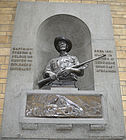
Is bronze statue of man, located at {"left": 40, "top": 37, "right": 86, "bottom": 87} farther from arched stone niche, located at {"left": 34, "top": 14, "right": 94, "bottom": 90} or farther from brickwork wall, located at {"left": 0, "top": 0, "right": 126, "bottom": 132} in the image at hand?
brickwork wall, located at {"left": 0, "top": 0, "right": 126, "bottom": 132}

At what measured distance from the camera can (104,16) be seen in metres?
6.23

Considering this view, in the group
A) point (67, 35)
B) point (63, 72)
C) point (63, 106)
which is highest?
point (67, 35)

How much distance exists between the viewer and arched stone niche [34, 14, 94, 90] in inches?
228

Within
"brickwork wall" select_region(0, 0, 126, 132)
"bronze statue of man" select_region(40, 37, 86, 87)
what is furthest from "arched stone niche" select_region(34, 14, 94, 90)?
"brickwork wall" select_region(0, 0, 126, 132)

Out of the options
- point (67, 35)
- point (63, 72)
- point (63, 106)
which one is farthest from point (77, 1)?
point (63, 106)

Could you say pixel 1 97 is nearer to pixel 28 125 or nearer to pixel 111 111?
pixel 28 125

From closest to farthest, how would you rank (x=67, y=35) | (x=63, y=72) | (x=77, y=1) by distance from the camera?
1. (x=63, y=72)
2. (x=77, y=1)
3. (x=67, y=35)

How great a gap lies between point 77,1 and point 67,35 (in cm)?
116

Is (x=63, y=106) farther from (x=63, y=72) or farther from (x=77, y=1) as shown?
(x=77, y=1)

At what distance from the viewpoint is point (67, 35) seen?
675 centimetres

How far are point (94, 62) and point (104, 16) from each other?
1.70 meters

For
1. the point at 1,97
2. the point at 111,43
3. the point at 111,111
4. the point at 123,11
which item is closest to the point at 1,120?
the point at 1,97

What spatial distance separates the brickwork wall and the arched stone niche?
0.80 meters

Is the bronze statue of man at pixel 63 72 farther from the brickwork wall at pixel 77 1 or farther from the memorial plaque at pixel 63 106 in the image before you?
the brickwork wall at pixel 77 1
